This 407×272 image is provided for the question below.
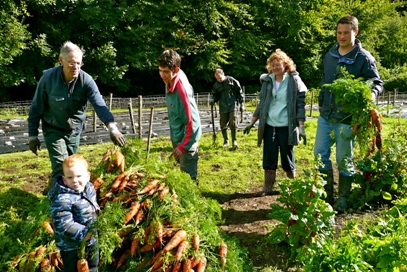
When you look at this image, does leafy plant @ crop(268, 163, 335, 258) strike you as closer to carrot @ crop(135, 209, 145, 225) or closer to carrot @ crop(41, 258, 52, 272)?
carrot @ crop(135, 209, 145, 225)

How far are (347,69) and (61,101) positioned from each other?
3.18 meters

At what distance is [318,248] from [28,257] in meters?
2.26

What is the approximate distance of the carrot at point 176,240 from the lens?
2973mm

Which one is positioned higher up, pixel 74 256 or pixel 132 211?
pixel 132 211

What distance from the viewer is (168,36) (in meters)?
25.5

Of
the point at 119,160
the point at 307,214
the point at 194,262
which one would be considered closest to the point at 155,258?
the point at 194,262

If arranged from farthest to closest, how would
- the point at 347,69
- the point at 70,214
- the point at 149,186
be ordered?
the point at 347,69 < the point at 149,186 < the point at 70,214

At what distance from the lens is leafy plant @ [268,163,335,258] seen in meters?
3.29

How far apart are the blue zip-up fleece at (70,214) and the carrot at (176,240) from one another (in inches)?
22.1

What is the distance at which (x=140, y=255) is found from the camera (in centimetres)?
310

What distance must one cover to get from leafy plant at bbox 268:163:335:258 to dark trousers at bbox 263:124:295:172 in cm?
154

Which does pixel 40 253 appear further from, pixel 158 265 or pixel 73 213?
pixel 158 265

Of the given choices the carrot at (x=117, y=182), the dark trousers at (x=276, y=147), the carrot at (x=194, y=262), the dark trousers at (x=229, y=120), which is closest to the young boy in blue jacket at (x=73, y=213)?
the carrot at (x=117, y=182)

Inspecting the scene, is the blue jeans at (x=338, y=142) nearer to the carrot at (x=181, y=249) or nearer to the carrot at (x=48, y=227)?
the carrot at (x=181, y=249)
